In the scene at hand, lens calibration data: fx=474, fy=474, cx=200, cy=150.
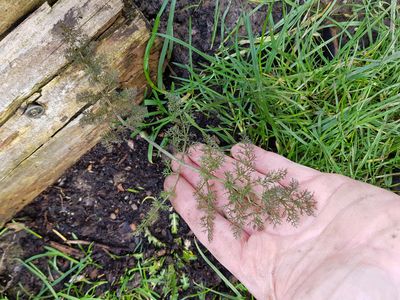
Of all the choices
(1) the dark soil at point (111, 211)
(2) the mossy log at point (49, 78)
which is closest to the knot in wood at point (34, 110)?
(2) the mossy log at point (49, 78)

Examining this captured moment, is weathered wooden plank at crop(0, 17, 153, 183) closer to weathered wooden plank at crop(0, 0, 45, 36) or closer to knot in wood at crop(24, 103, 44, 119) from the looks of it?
knot in wood at crop(24, 103, 44, 119)

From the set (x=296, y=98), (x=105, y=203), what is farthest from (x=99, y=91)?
(x=296, y=98)

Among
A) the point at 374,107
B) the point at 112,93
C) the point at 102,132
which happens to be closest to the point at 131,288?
the point at 102,132

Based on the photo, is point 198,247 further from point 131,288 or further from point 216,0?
point 216,0

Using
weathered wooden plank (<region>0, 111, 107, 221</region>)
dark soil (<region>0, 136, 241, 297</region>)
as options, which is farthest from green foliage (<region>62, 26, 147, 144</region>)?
dark soil (<region>0, 136, 241, 297</region>)

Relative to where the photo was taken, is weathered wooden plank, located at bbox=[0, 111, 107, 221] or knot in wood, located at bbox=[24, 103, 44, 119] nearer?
knot in wood, located at bbox=[24, 103, 44, 119]

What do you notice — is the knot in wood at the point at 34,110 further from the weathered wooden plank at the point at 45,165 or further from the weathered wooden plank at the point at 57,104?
the weathered wooden plank at the point at 45,165
